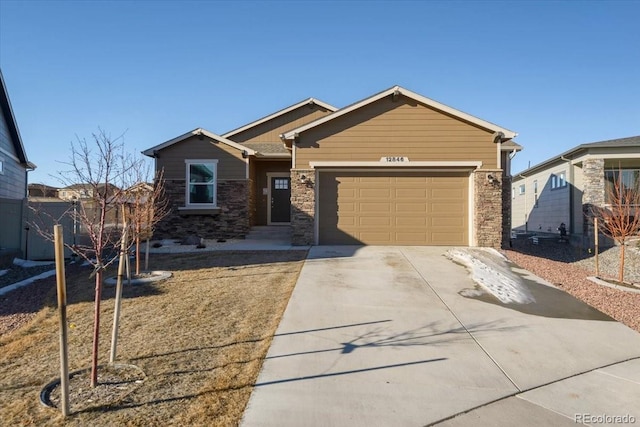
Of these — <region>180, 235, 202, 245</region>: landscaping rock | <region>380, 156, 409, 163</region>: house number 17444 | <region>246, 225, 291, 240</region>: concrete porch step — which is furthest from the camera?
<region>246, 225, 291, 240</region>: concrete porch step

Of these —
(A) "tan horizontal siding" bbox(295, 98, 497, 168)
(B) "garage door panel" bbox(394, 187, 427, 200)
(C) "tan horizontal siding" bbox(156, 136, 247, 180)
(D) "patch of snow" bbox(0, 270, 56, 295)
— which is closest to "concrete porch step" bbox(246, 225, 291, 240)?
(C) "tan horizontal siding" bbox(156, 136, 247, 180)

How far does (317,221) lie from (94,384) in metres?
9.43

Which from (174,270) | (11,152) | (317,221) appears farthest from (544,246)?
(11,152)

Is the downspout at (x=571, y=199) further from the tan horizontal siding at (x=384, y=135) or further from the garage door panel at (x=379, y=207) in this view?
the garage door panel at (x=379, y=207)

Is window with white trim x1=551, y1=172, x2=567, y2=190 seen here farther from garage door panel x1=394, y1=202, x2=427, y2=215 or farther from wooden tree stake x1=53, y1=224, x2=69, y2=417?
wooden tree stake x1=53, y1=224, x2=69, y2=417

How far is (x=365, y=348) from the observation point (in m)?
4.49

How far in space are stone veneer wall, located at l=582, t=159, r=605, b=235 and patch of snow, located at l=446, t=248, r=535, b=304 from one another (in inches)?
347

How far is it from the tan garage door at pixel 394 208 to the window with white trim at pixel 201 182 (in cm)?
486

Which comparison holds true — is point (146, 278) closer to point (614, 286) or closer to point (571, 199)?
point (614, 286)

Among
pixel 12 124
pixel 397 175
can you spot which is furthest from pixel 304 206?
pixel 12 124

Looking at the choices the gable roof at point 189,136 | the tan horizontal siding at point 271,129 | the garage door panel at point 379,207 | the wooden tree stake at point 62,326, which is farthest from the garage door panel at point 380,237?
the wooden tree stake at point 62,326

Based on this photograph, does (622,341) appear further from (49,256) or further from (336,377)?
(49,256)

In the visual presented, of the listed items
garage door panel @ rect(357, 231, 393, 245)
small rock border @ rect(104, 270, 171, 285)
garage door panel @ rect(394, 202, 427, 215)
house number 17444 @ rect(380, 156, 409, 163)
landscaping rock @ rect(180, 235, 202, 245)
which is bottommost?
small rock border @ rect(104, 270, 171, 285)

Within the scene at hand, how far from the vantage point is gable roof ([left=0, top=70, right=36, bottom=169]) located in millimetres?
13445
